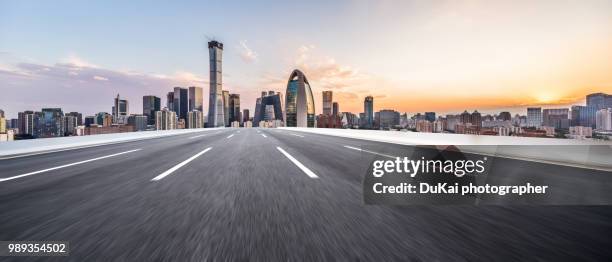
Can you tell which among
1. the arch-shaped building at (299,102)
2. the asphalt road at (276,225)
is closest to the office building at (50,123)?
the arch-shaped building at (299,102)

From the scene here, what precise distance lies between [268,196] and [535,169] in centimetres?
718

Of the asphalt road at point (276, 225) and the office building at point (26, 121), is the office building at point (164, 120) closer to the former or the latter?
the office building at point (26, 121)

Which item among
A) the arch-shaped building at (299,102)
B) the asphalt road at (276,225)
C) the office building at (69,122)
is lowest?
the asphalt road at (276,225)

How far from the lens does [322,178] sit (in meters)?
5.85

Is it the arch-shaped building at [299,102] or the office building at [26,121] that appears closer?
the office building at [26,121]

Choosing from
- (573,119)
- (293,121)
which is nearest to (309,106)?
(293,121)

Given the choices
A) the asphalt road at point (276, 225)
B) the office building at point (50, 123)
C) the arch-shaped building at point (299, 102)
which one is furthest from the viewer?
the arch-shaped building at point (299, 102)

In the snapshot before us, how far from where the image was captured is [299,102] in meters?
139

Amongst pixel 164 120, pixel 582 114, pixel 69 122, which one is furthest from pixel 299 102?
pixel 582 114

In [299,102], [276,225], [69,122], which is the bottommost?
[276,225]

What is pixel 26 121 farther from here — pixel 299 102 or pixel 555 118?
pixel 555 118

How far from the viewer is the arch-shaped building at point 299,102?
445 feet

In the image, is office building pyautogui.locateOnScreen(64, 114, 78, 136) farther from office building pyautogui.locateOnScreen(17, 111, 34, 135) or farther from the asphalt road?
the asphalt road

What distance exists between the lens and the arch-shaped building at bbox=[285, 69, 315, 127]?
5342 inches
